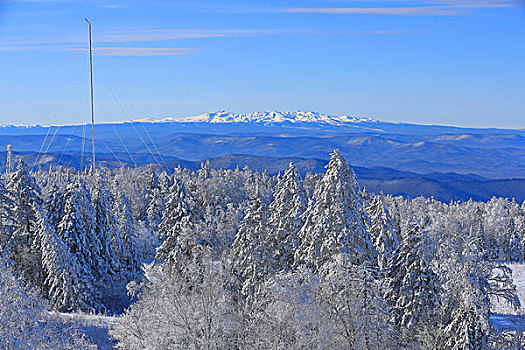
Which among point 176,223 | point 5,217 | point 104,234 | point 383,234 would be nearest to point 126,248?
point 104,234

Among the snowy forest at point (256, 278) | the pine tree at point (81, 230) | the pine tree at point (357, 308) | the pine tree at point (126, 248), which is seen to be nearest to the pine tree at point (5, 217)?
the snowy forest at point (256, 278)

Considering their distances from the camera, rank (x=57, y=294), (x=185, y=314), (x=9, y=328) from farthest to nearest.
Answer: (x=57, y=294), (x=185, y=314), (x=9, y=328)

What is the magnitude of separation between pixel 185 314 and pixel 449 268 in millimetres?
11724

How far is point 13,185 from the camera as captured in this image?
37188 mm

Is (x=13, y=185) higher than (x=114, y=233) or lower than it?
higher

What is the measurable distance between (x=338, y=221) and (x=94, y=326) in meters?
16.8

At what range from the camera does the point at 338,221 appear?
2795 centimetres

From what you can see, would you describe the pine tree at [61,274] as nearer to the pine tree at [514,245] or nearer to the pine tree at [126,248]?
the pine tree at [126,248]

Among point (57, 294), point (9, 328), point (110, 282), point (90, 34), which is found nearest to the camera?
point (9, 328)

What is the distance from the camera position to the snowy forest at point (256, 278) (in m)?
19.3

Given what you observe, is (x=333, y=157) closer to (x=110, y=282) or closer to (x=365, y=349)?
(x=365, y=349)

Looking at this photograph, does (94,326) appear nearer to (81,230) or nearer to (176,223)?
(176,223)

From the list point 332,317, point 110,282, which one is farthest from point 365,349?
point 110,282

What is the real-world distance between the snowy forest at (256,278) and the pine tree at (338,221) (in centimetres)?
8
